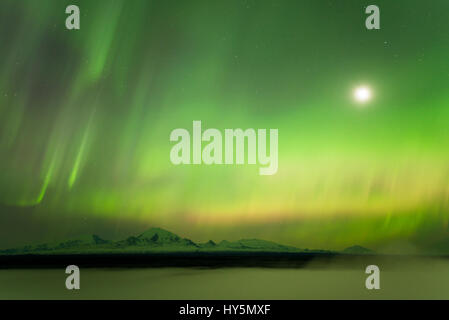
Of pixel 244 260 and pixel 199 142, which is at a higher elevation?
pixel 199 142

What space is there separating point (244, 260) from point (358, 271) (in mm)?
4247

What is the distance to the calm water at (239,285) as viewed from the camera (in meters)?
8.88

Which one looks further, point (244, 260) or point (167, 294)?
point (244, 260)

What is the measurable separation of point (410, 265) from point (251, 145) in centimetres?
807

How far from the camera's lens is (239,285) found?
1063 cm

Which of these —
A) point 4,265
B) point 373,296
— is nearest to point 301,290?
point 373,296

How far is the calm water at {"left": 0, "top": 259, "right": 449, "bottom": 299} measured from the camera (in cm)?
888

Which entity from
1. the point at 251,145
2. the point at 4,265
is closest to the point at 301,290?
the point at 251,145

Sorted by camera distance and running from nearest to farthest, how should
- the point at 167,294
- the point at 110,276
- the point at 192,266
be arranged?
1. the point at 167,294
2. the point at 110,276
3. the point at 192,266
